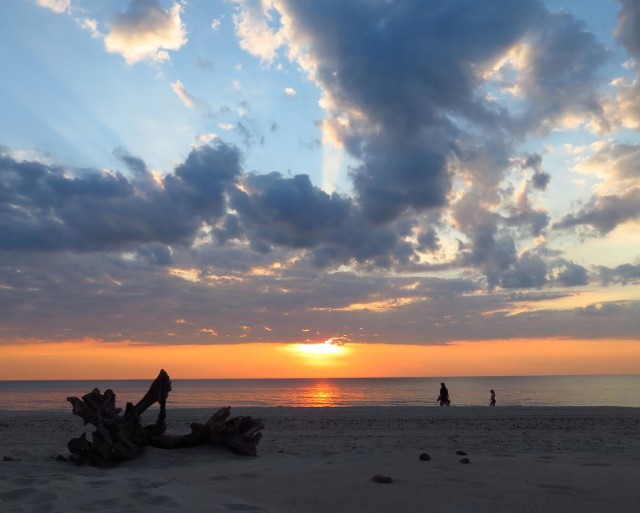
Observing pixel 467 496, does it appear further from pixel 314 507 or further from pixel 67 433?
pixel 67 433

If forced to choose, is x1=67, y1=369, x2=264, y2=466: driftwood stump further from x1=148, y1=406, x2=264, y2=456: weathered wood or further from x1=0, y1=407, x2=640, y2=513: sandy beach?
x1=0, y1=407, x2=640, y2=513: sandy beach

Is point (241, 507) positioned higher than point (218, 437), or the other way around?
point (218, 437)

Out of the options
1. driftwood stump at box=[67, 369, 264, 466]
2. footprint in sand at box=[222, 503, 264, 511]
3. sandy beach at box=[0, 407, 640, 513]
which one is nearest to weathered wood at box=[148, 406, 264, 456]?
driftwood stump at box=[67, 369, 264, 466]

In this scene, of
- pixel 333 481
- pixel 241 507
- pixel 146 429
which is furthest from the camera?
pixel 146 429

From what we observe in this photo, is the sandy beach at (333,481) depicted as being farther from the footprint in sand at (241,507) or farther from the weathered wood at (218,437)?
the weathered wood at (218,437)

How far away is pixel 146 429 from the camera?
11773 mm

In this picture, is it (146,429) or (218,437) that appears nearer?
(218,437)

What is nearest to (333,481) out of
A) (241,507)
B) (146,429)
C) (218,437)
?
(241,507)

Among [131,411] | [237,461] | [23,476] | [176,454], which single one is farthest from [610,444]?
[23,476]

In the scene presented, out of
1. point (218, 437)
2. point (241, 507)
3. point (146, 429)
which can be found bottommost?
point (241, 507)

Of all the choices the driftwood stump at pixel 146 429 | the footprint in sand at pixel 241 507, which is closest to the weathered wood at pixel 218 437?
the driftwood stump at pixel 146 429

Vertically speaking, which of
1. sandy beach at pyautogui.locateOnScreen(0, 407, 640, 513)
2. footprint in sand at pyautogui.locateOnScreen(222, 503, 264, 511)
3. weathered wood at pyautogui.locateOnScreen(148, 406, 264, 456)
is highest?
weathered wood at pyautogui.locateOnScreen(148, 406, 264, 456)

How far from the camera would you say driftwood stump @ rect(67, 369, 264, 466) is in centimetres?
1072

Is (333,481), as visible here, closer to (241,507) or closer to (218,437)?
(241,507)
